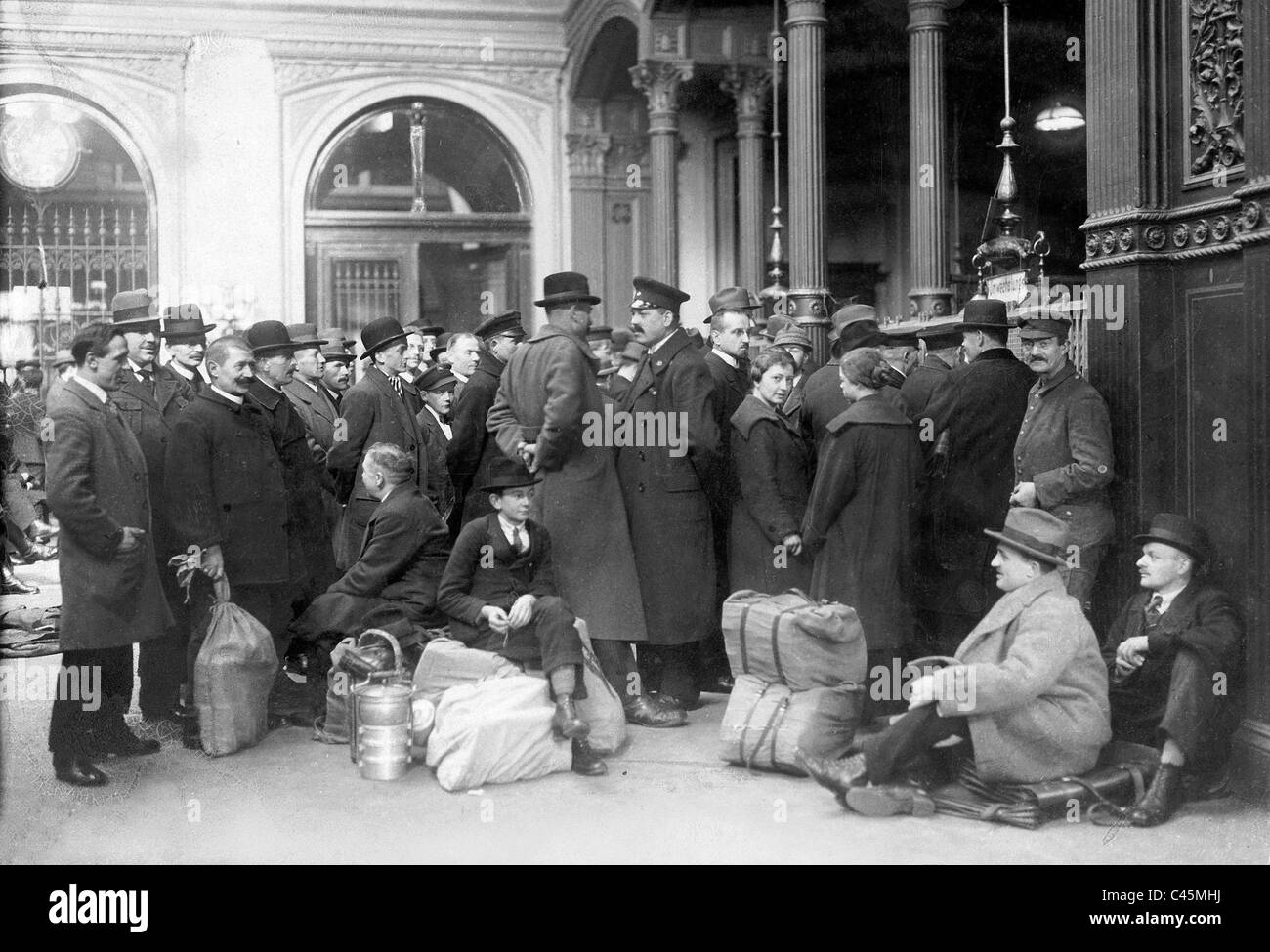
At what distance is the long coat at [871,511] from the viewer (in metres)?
5.60

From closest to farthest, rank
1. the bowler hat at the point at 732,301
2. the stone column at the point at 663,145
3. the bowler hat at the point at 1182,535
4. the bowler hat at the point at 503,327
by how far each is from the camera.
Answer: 1. the bowler hat at the point at 1182,535
2. the bowler hat at the point at 732,301
3. the bowler hat at the point at 503,327
4. the stone column at the point at 663,145

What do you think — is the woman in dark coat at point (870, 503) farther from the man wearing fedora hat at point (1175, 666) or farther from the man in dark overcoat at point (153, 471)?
the man in dark overcoat at point (153, 471)

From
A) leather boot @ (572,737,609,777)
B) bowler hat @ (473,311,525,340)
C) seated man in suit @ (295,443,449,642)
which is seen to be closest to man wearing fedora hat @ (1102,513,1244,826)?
leather boot @ (572,737,609,777)

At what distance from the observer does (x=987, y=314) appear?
580 cm

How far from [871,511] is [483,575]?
166 cm

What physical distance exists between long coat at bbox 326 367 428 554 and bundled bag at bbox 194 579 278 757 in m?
1.12

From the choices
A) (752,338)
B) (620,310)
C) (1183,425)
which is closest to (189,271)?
(620,310)

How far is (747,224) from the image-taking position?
12328 mm

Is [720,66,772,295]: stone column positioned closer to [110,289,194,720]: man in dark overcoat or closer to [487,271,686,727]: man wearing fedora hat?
[487,271,686,727]: man wearing fedora hat

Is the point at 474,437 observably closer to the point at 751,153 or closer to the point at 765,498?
the point at 765,498

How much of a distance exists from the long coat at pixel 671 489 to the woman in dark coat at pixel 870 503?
717 millimetres

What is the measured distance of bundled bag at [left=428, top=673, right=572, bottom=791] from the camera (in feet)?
16.4

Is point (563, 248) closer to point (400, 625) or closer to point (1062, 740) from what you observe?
point (400, 625)

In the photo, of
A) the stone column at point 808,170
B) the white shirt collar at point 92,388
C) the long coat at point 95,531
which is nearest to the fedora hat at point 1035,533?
the long coat at point 95,531
